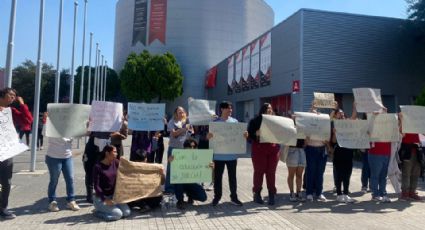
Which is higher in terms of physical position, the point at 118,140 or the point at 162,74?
the point at 162,74

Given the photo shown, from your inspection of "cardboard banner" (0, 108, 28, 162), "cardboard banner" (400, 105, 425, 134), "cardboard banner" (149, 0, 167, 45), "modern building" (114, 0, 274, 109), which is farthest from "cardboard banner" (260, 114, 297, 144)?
"cardboard banner" (149, 0, 167, 45)

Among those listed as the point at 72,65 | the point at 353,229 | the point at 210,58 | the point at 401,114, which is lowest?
the point at 353,229

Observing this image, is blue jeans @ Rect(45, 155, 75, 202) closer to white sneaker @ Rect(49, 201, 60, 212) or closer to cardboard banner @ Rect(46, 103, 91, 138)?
white sneaker @ Rect(49, 201, 60, 212)

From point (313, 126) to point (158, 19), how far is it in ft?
160

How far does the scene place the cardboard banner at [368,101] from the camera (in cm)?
878

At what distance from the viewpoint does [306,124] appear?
8.34 m

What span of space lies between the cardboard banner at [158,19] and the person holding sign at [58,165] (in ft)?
158

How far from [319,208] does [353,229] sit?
1.48 m

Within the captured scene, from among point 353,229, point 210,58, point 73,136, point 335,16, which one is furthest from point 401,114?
point 210,58

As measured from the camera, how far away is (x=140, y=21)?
5572 cm

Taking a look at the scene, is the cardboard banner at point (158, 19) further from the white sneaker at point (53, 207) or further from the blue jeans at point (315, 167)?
the white sneaker at point (53, 207)

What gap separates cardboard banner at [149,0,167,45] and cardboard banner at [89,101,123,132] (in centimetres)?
4765

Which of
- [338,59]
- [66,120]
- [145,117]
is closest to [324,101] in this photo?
[145,117]

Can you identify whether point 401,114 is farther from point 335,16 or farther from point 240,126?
point 335,16
